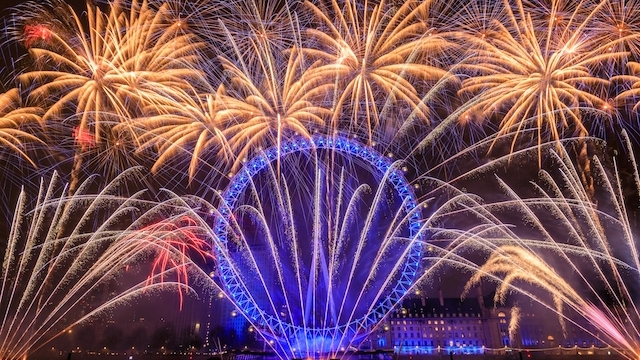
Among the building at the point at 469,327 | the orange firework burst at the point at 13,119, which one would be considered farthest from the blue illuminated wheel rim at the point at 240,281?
the building at the point at 469,327

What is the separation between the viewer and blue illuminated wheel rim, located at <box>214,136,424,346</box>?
3005cm

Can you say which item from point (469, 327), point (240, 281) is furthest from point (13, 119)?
point (469, 327)

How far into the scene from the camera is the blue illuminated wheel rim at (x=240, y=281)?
98.6 ft

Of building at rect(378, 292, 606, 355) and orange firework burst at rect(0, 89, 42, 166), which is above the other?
orange firework burst at rect(0, 89, 42, 166)

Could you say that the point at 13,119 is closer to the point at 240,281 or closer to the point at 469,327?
the point at 240,281

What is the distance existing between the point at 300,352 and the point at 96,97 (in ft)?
62.7

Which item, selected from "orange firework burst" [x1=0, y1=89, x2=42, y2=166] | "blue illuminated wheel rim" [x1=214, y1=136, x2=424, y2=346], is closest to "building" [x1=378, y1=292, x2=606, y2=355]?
"blue illuminated wheel rim" [x1=214, y1=136, x2=424, y2=346]

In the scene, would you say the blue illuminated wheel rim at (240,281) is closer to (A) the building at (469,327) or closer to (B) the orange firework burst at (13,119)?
(B) the orange firework burst at (13,119)

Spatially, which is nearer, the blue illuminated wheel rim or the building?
the blue illuminated wheel rim

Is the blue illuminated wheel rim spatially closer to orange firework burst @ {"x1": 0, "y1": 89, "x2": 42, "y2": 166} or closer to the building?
orange firework burst @ {"x1": 0, "y1": 89, "x2": 42, "y2": 166}

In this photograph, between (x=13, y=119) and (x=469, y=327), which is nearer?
(x=13, y=119)

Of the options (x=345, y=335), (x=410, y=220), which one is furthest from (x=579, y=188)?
(x=345, y=335)

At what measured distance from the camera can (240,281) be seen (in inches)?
1256

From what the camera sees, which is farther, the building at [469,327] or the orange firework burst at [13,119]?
the building at [469,327]
